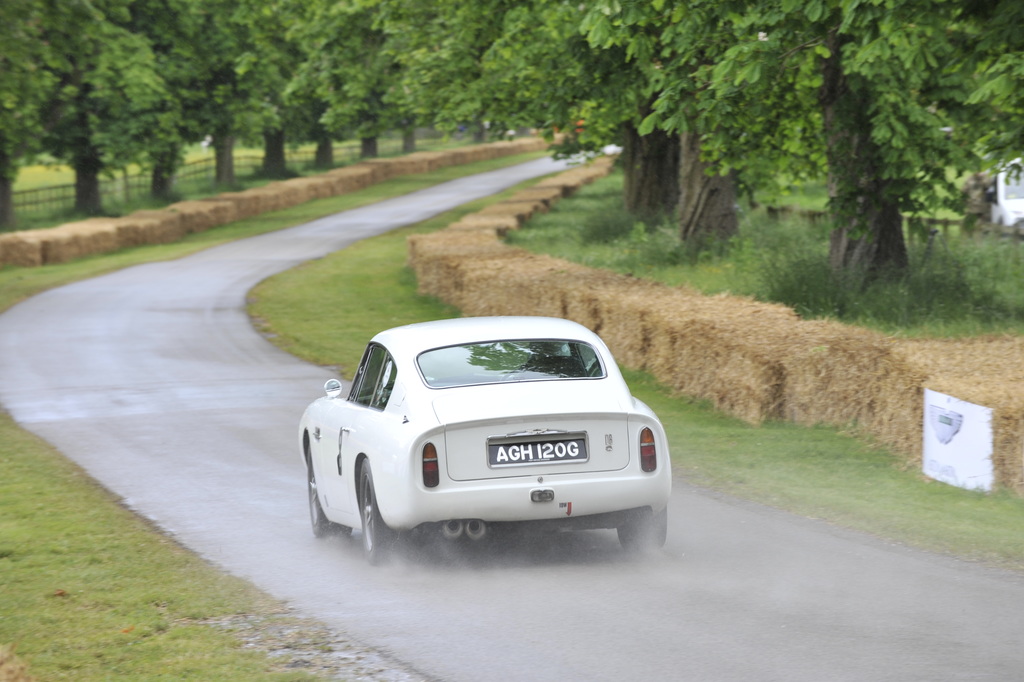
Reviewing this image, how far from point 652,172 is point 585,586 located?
1115 inches

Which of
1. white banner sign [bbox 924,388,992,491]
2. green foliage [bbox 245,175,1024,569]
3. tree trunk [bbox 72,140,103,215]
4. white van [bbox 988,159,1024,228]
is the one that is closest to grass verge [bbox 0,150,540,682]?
green foliage [bbox 245,175,1024,569]

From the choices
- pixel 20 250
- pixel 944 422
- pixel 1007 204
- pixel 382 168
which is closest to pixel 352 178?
pixel 382 168

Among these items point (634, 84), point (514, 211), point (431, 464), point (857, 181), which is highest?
point (634, 84)

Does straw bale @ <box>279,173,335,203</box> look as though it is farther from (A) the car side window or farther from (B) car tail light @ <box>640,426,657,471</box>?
(B) car tail light @ <box>640,426,657,471</box>

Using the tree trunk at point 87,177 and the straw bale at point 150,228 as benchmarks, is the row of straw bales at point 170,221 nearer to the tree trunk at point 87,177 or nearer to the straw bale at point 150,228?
the straw bale at point 150,228

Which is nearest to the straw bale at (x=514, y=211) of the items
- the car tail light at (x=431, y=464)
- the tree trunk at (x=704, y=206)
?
the tree trunk at (x=704, y=206)

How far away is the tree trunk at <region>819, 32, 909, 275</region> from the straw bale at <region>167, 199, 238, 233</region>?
29359 millimetres

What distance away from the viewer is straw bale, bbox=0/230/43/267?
116 feet

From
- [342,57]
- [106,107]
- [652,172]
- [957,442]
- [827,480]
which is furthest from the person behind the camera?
[106,107]

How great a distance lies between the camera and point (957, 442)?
1051cm

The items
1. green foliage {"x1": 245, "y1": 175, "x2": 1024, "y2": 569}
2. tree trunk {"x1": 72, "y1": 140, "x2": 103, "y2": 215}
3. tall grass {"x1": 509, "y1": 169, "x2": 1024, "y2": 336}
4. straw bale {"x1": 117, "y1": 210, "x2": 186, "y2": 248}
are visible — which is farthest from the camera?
tree trunk {"x1": 72, "y1": 140, "x2": 103, "y2": 215}

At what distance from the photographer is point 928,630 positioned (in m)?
6.71

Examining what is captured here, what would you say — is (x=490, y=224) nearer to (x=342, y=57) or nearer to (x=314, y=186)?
(x=342, y=57)

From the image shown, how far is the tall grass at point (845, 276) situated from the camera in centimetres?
1766
